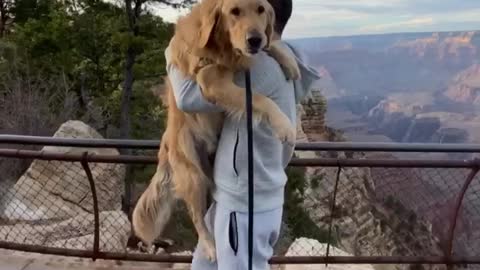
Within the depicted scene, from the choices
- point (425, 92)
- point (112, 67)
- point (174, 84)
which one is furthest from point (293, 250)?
point (112, 67)

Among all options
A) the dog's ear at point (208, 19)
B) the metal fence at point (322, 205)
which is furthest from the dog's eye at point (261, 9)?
the metal fence at point (322, 205)

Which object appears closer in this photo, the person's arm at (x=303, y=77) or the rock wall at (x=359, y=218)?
the person's arm at (x=303, y=77)

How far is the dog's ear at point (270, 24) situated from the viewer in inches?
64.3

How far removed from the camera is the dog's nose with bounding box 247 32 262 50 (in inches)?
60.6

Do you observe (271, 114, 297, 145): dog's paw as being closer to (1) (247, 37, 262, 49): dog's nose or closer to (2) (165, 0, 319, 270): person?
(2) (165, 0, 319, 270): person

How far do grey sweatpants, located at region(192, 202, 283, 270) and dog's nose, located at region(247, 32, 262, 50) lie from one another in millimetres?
461

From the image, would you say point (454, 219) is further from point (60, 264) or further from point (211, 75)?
point (211, 75)

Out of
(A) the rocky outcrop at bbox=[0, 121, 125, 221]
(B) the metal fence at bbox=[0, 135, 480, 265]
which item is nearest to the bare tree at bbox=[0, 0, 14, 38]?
(B) the metal fence at bbox=[0, 135, 480, 265]

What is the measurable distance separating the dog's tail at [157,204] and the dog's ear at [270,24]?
605 millimetres

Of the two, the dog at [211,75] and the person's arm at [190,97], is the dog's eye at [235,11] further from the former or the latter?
the person's arm at [190,97]

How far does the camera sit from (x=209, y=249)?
6.35 ft

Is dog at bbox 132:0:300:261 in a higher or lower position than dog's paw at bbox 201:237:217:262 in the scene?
higher

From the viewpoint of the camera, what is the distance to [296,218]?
916cm

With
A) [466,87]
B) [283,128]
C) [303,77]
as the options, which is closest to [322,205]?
[466,87]
